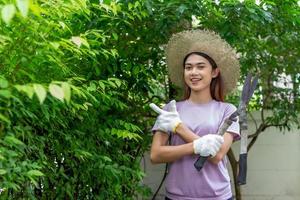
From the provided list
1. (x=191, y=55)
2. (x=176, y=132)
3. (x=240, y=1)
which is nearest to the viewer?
(x=176, y=132)

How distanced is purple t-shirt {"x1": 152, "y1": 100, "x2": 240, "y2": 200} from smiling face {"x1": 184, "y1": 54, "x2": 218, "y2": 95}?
88 mm

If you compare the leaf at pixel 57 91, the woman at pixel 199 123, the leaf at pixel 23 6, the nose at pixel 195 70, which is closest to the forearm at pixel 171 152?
the woman at pixel 199 123

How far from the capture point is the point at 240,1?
247 centimetres

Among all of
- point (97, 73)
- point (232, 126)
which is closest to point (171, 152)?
point (232, 126)

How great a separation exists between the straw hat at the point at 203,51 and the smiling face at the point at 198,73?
47mm

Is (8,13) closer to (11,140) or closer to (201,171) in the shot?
(11,140)

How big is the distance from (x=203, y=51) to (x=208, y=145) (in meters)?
0.46

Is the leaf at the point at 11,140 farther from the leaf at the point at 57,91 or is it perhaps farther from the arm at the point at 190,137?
the arm at the point at 190,137

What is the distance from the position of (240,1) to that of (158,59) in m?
0.58

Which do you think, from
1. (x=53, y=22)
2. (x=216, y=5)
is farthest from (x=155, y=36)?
(x=53, y=22)

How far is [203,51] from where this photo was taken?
2082 millimetres

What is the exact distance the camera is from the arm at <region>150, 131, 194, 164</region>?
6.24ft

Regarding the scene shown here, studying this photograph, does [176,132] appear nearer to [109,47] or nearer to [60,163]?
[60,163]

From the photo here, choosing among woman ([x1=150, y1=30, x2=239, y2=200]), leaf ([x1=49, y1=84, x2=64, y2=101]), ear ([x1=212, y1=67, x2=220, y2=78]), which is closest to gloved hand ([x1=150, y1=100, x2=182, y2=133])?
woman ([x1=150, y1=30, x2=239, y2=200])
